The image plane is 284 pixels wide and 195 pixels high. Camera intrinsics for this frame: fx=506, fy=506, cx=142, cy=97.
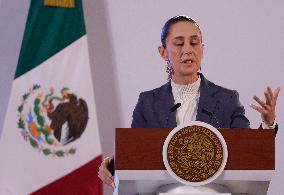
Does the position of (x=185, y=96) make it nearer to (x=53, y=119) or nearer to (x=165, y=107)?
(x=165, y=107)

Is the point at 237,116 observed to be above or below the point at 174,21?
below

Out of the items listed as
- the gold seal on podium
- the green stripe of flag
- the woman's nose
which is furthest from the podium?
the green stripe of flag

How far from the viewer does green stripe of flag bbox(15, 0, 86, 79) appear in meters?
→ 3.57

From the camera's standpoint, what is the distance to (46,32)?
361 cm

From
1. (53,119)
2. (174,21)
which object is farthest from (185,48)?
(53,119)

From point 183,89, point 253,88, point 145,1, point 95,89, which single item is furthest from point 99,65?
point 183,89

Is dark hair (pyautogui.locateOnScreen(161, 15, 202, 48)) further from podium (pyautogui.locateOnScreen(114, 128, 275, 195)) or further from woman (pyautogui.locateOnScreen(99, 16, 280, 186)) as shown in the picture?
podium (pyautogui.locateOnScreen(114, 128, 275, 195))

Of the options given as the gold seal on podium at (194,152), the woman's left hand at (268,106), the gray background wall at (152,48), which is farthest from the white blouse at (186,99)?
the gray background wall at (152,48)

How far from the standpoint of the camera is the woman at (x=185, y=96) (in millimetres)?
1950

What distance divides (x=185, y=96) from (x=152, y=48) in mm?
1775

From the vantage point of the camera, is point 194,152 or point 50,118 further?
point 50,118

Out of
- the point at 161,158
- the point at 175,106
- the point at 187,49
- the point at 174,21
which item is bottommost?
the point at 161,158

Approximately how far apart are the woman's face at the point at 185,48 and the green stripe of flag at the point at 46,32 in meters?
1.68

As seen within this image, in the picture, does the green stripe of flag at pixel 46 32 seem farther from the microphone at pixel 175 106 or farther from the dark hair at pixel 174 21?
the microphone at pixel 175 106
